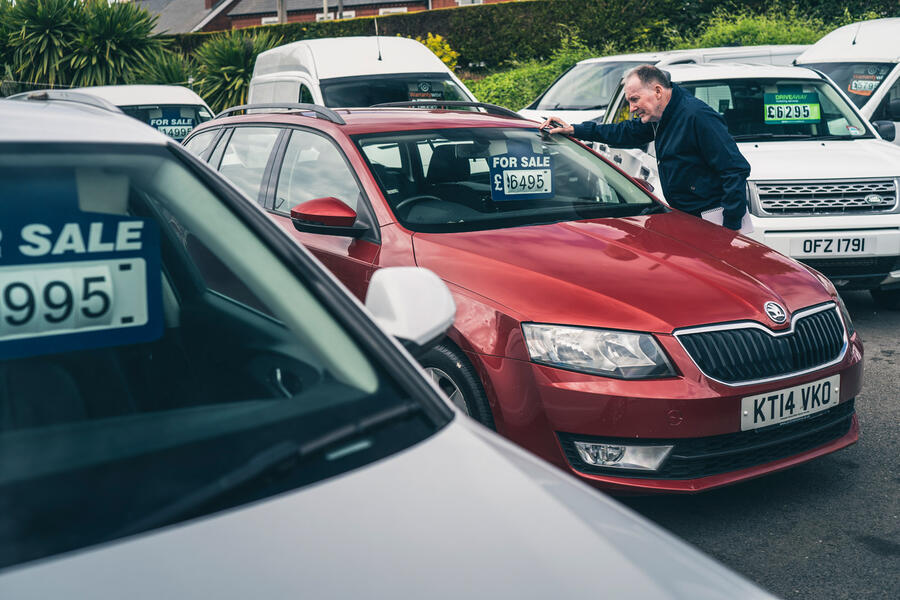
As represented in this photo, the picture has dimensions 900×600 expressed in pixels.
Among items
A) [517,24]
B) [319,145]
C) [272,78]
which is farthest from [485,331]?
[517,24]

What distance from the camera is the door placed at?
4383 millimetres

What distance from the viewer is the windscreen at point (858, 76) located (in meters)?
10.6

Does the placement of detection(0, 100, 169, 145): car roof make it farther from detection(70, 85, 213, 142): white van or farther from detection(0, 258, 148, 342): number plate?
detection(70, 85, 213, 142): white van

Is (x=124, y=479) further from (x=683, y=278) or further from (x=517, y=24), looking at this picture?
(x=517, y=24)

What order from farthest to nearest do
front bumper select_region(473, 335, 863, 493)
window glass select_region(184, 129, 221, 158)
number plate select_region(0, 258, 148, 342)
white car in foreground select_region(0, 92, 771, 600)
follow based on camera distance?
1. window glass select_region(184, 129, 221, 158)
2. front bumper select_region(473, 335, 863, 493)
3. number plate select_region(0, 258, 148, 342)
4. white car in foreground select_region(0, 92, 771, 600)

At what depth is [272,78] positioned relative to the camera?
38.3 ft

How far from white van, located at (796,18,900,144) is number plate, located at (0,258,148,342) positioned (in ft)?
31.4

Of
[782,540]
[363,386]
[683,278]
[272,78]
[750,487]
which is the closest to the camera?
[363,386]

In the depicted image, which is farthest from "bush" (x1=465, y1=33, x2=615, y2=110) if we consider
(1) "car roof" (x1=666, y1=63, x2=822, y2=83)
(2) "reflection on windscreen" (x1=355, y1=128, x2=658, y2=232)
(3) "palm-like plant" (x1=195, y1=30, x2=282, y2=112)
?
(2) "reflection on windscreen" (x1=355, y1=128, x2=658, y2=232)

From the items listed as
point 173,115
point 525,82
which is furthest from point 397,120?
point 525,82

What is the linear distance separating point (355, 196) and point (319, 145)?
0.51m

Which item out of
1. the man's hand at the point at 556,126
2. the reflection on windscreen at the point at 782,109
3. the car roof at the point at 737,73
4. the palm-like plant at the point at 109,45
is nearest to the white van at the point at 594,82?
the car roof at the point at 737,73

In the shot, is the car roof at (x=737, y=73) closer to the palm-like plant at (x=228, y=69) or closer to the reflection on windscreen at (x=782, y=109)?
the reflection on windscreen at (x=782, y=109)

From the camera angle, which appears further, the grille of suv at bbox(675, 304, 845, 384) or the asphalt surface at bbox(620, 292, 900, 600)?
the grille of suv at bbox(675, 304, 845, 384)
